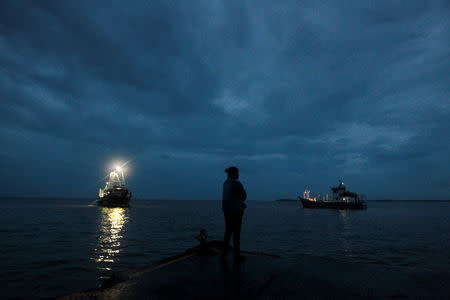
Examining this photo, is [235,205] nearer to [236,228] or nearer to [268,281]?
[236,228]

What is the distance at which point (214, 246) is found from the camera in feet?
26.6

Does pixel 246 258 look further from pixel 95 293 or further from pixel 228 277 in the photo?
pixel 95 293

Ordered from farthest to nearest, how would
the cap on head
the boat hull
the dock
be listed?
1. the boat hull
2. the cap on head
3. the dock

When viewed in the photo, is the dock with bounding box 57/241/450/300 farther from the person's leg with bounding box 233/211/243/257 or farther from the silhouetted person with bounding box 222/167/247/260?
the silhouetted person with bounding box 222/167/247/260

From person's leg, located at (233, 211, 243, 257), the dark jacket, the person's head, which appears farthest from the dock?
the person's head

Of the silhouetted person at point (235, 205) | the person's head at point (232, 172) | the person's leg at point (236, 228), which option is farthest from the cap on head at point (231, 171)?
the person's leg at point (236, 228)

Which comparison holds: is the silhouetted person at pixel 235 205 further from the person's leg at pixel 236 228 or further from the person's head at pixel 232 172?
the person's head at pixel 232 172

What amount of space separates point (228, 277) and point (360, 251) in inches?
596

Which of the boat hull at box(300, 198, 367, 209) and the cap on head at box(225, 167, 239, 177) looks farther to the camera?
the boat hull at box(300, 198, 367, 209)

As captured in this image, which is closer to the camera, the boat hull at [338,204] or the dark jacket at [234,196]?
the dark jacket at [234,196]

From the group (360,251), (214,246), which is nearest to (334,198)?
(360,251)

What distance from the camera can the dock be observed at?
13.4 feet

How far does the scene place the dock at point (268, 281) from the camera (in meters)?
4.09

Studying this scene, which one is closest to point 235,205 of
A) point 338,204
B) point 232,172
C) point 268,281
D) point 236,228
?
point 236,228
